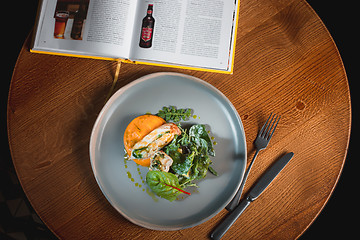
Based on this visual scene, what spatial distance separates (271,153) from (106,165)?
22.6 inches

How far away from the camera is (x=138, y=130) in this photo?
3.08ft

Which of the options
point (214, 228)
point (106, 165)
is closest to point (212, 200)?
point (214, 228)

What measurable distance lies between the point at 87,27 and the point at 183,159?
23.6 inches

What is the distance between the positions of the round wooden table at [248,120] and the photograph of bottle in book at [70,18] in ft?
0.32

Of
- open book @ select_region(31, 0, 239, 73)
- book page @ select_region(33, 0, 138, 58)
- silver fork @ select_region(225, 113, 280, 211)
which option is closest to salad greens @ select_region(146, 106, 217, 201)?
silver fork @ select_region(225, 113, 280, 211)

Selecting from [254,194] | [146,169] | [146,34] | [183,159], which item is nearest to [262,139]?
[254,194]

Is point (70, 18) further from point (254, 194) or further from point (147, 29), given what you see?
point (254, 194)

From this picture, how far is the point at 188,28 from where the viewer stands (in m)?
1.05

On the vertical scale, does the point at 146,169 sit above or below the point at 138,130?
below

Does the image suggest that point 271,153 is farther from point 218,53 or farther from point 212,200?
point 218,53

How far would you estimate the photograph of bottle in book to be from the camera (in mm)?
1029

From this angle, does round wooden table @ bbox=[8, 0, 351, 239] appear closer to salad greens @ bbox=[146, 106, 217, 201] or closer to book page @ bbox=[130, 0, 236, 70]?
book page @ bbox=[130, 0, 236, 70]

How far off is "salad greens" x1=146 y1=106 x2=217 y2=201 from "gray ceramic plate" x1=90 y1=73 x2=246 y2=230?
4 cm

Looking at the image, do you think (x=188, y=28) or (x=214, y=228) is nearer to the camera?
(x=214, y=228)
